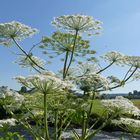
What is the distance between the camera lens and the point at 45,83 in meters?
5.14

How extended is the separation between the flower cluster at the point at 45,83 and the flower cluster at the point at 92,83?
0.16 metres

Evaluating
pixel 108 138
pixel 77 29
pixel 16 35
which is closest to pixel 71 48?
pixel 77 29

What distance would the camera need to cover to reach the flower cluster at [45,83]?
5074 mm

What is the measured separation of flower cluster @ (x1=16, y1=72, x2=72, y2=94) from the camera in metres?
5.07

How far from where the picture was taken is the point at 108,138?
24.0m

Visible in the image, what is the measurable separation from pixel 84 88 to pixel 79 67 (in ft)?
5.28

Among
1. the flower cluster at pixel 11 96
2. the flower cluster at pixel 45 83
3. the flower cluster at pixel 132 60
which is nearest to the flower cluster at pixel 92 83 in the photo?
the flower cluster at pixel 45 83

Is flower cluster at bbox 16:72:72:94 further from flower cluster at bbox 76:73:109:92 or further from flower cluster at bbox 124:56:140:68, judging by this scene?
flower cluster at bbox 124:56:140:68

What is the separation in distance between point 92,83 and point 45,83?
0.54 meters

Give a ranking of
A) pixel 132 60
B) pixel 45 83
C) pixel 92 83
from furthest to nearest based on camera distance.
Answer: pixel 132 60 → pixel 92 83 → pixel 45 83

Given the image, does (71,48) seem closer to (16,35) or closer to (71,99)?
(16,35)

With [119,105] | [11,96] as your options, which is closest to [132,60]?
[119,105]

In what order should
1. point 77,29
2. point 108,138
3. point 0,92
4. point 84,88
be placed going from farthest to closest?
point 108,138
point 77,29
point 0,92
point 84,88

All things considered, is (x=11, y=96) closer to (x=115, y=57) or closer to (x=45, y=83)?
(x=45, y=83)
